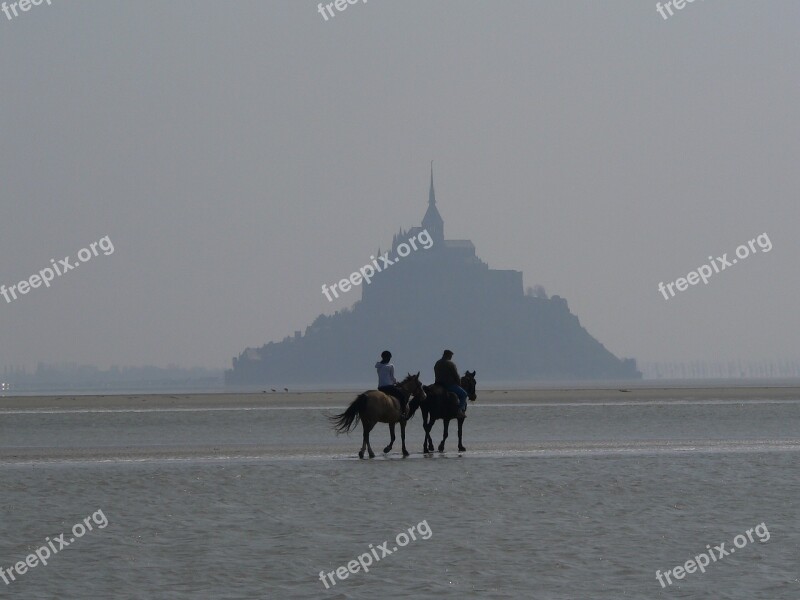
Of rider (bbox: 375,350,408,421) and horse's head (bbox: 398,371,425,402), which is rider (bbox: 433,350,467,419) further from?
rider (bbox: 375,350,408,421)

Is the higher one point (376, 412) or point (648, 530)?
point (376, 412)

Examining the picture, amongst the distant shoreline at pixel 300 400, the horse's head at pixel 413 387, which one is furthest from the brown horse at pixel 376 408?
the distant shoreline at pixel 300 400

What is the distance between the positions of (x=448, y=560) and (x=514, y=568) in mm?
966

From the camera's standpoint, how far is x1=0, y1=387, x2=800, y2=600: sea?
48.0 feet

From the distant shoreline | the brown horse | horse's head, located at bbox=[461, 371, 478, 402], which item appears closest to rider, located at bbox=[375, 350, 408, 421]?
the brown horse

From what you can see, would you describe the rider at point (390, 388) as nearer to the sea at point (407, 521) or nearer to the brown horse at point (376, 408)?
the brown horse at point (376, 408)

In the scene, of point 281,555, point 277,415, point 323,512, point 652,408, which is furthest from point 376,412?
point 652,408

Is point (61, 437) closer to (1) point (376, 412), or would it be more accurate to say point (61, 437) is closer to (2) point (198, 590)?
(1) point (376, 412)

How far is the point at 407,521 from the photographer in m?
19.1

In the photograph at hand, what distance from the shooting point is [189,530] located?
18516 mm

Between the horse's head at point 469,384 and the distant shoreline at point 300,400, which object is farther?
the distant shoreline at point 300,400

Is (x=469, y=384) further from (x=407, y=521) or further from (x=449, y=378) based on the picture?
(x=407, y=521)

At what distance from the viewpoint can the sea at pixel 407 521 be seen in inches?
576

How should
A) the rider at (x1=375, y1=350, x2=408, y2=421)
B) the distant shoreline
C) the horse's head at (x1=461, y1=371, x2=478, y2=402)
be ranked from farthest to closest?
1. the distant shoreline
2. the horse's head at (x1=461, y1=371, x2=478, y2=402)
3. the rider at (x1=375, y1=350, x2=408, y2=421)
